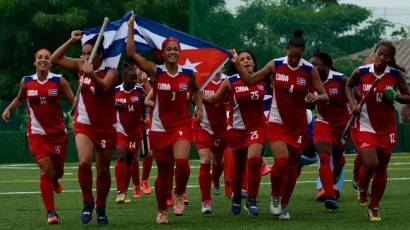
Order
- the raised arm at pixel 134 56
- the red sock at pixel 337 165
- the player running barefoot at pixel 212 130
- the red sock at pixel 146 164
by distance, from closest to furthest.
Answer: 1. the raised arm at pixel 134 56
2. the player running barefoot at pixel 212 130
3. the red sock at pixel 337 165
4. the red sock at pixel 146 164

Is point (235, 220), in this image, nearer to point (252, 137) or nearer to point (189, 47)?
point (252, 137)

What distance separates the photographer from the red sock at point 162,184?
49.2 feet

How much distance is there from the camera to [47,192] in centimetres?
1536

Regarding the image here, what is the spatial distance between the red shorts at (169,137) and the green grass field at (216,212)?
0.95m

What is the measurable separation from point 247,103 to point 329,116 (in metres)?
1.63

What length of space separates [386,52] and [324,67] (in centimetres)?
247

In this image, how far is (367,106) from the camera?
50.0ft

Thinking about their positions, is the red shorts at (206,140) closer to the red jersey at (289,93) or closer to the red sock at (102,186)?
the red jersey at (289,93)

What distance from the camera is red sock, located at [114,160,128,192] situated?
747 inches

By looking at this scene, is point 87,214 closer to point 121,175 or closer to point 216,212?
point 216,212

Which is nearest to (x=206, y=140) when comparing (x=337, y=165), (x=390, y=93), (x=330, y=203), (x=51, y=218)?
(x=337, y=165)

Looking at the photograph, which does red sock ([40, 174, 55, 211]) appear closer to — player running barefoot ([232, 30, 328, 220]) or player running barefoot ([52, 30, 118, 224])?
player running barefoot ([52, 30, 118, 224])

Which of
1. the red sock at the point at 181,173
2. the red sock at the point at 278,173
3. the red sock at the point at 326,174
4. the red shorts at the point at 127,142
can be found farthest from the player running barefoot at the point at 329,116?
the red shorts at the point at 127,142

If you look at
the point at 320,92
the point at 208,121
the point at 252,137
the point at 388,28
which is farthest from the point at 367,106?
the point at 388,28
